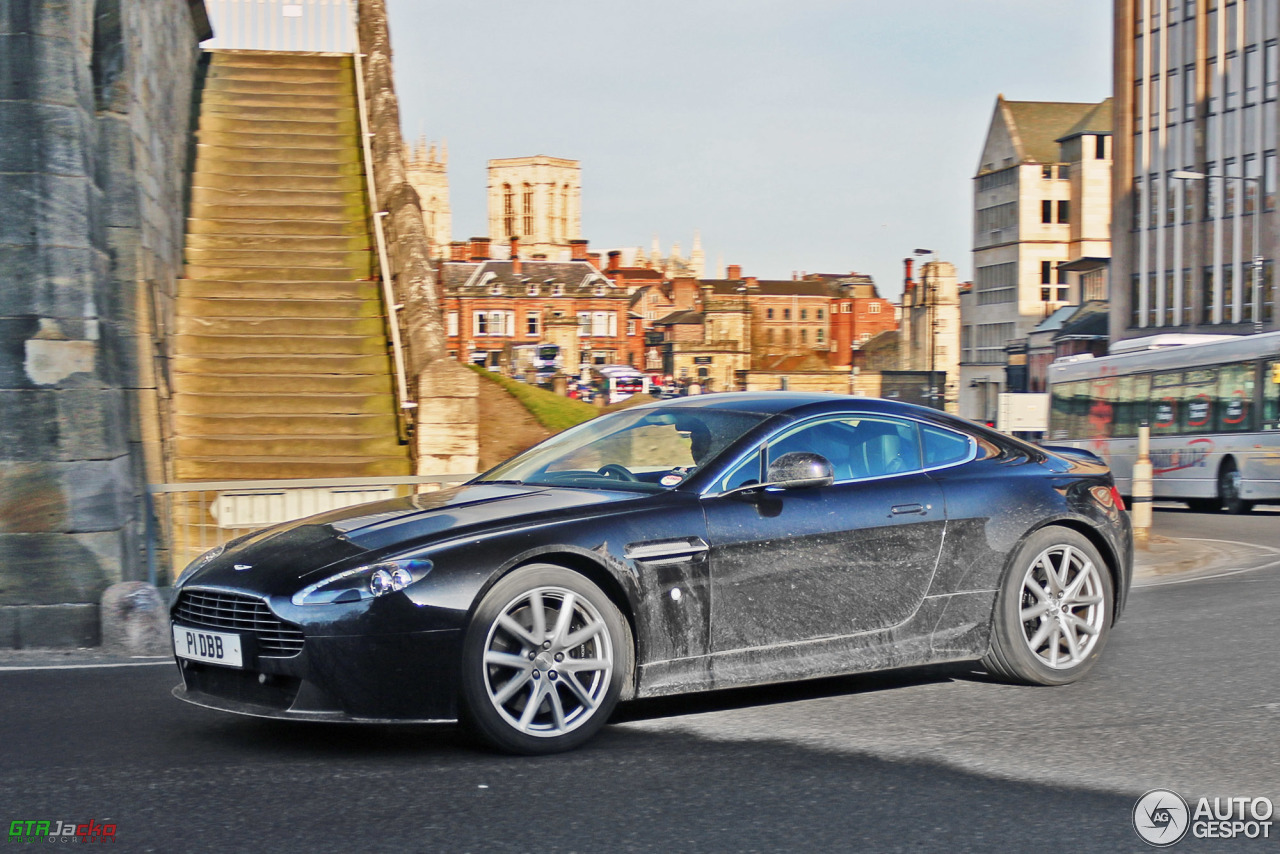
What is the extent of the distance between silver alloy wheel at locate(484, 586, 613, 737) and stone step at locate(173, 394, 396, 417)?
994 cm

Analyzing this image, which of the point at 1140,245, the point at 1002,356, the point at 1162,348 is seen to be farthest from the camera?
the point at 1002,356

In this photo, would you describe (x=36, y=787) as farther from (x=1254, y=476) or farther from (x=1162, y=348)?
(x=1162, y=348)

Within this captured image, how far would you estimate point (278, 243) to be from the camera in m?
17.6

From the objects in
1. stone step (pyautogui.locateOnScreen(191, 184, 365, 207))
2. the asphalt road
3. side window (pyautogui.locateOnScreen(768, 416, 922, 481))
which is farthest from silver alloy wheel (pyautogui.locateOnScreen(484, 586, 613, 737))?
stone step (pyautogui.locateOnScreen(191, 184, 365, 207))

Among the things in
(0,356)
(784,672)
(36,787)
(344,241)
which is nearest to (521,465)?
(784,672)

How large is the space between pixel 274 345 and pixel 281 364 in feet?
1.22

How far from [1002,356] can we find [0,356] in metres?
102

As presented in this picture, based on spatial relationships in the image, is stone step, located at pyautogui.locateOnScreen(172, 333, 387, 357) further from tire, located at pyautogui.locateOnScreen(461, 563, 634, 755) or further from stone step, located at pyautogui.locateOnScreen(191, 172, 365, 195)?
tire, located at pyautogui.locateOnScreen(461, 563, 634, 755)

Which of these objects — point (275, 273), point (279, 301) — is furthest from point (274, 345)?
point (275, 273)

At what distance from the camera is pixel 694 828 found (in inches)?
173

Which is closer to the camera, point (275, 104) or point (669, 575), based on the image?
point (669, 575)

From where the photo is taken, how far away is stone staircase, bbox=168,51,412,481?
1438 cm

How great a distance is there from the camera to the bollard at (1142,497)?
15624mm

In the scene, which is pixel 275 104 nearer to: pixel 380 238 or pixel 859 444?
pixel 380 238
